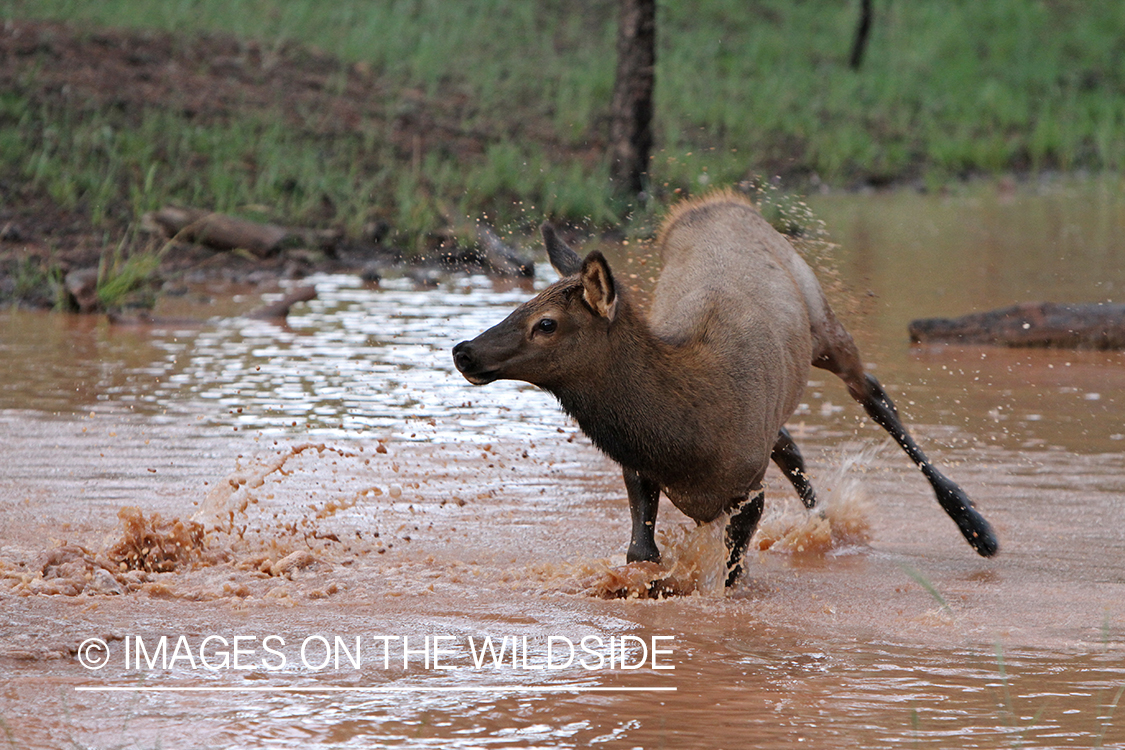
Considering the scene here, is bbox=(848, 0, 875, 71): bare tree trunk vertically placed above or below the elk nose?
above

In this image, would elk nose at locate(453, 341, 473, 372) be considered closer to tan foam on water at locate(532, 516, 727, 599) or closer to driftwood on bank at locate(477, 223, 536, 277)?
tan foam on water at locate(532, 516, 727, 599)

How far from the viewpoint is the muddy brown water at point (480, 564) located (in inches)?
155

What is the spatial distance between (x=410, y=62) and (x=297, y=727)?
19.1 metres

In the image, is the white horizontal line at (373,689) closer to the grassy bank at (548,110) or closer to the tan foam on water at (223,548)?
the tan foam on water at (223,548)

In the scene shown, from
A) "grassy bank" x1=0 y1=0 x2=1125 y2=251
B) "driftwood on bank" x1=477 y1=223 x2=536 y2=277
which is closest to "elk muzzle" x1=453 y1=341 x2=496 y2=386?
"driftwood on bank" x1=477 y1=223 x2=536 y2=277

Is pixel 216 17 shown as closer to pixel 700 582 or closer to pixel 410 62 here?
pixel 410 62

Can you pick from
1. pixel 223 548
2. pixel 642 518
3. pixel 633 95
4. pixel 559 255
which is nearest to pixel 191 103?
pixel 633 95

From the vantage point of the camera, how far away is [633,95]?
15977 mm

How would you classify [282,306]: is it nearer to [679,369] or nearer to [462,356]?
[679,369]

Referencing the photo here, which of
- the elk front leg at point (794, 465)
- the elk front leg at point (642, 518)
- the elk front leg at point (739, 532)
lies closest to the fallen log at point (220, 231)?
the elk front leg at point (794, 465)

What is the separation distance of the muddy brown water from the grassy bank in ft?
15.4

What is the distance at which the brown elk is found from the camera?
4883mm

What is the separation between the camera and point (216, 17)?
20969mm

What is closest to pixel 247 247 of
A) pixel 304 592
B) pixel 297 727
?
pixel 304 592
